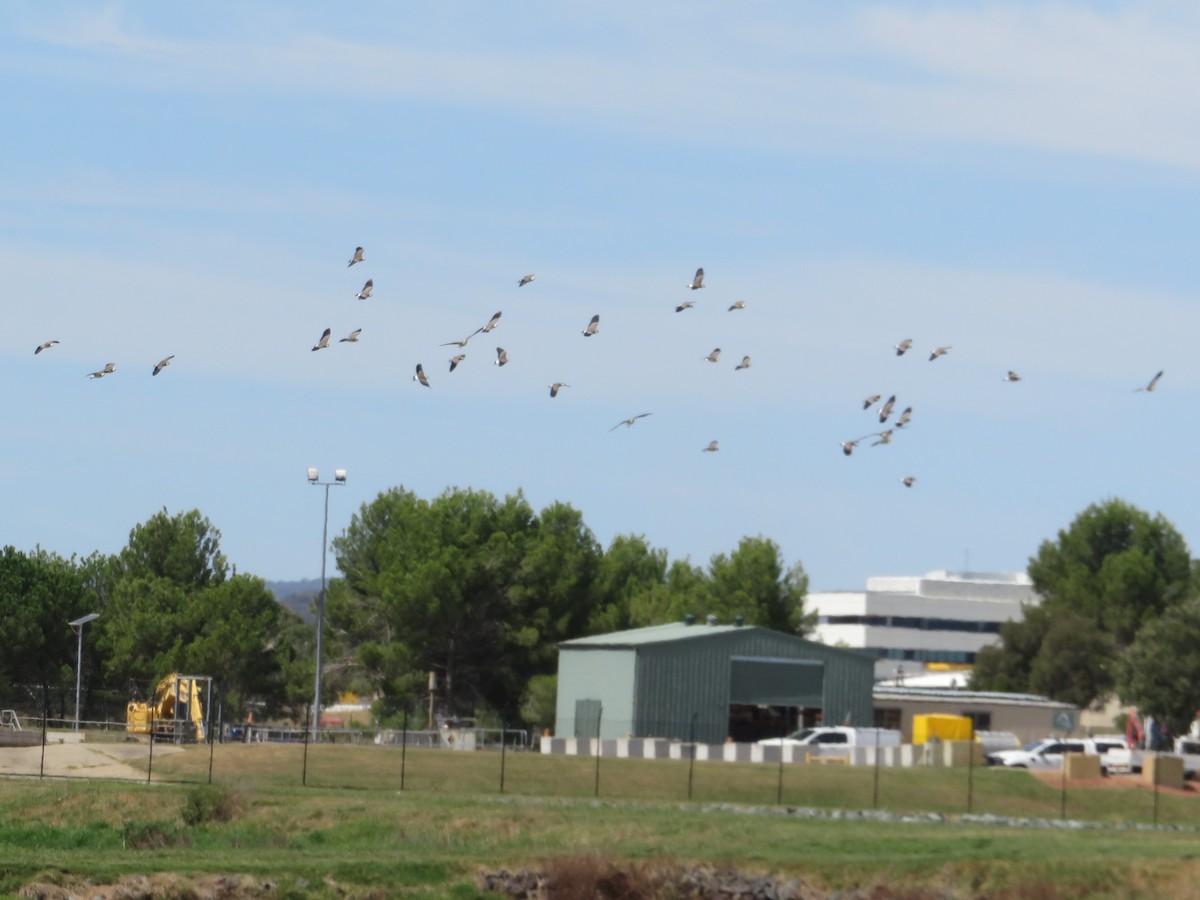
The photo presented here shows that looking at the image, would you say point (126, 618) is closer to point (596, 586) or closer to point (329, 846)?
point (596, 586)

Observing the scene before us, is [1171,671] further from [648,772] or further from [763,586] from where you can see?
[648,772]

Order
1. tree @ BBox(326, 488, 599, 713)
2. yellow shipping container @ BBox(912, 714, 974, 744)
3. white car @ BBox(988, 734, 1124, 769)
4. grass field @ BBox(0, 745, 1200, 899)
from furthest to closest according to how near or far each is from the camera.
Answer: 1. tree @ BBox(326, 488, 599, 713)
2. yellow shipping container @ BBox(912, 714, 974, 744)
3. white car @ BBox(988, 734, 1124, 769)
4. grass field @ BBox(0, 745, 1200, 899)

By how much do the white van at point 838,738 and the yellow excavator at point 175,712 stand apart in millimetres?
18100

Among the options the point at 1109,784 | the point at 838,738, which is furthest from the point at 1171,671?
the point at 1109,784

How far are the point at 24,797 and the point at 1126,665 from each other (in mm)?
69675

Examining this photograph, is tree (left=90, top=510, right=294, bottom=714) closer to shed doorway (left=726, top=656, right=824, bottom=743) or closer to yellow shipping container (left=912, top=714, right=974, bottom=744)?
shed doorway (left=726, top=656, right=824, bottom=743)

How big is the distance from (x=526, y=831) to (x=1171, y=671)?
6356 cm

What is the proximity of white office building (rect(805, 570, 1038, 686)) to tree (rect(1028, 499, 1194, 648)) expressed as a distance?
36.8 metres

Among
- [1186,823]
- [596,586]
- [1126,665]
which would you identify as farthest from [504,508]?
[1186,823]

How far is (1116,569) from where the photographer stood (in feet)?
386

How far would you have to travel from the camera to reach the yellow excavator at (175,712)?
60875 millimetres

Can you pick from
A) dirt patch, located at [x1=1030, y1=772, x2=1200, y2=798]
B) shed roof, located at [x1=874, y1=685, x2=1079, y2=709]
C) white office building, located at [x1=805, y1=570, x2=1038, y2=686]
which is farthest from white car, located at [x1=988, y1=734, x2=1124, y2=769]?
white office building, located at [x1=805, y1=570, x2=1038, y2=686]

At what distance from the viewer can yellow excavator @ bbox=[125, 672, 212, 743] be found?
60875mm

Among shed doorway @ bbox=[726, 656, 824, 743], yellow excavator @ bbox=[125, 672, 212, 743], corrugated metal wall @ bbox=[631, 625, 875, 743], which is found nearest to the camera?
yellow excavator @ bbox=[125, 672, 212, 743]
